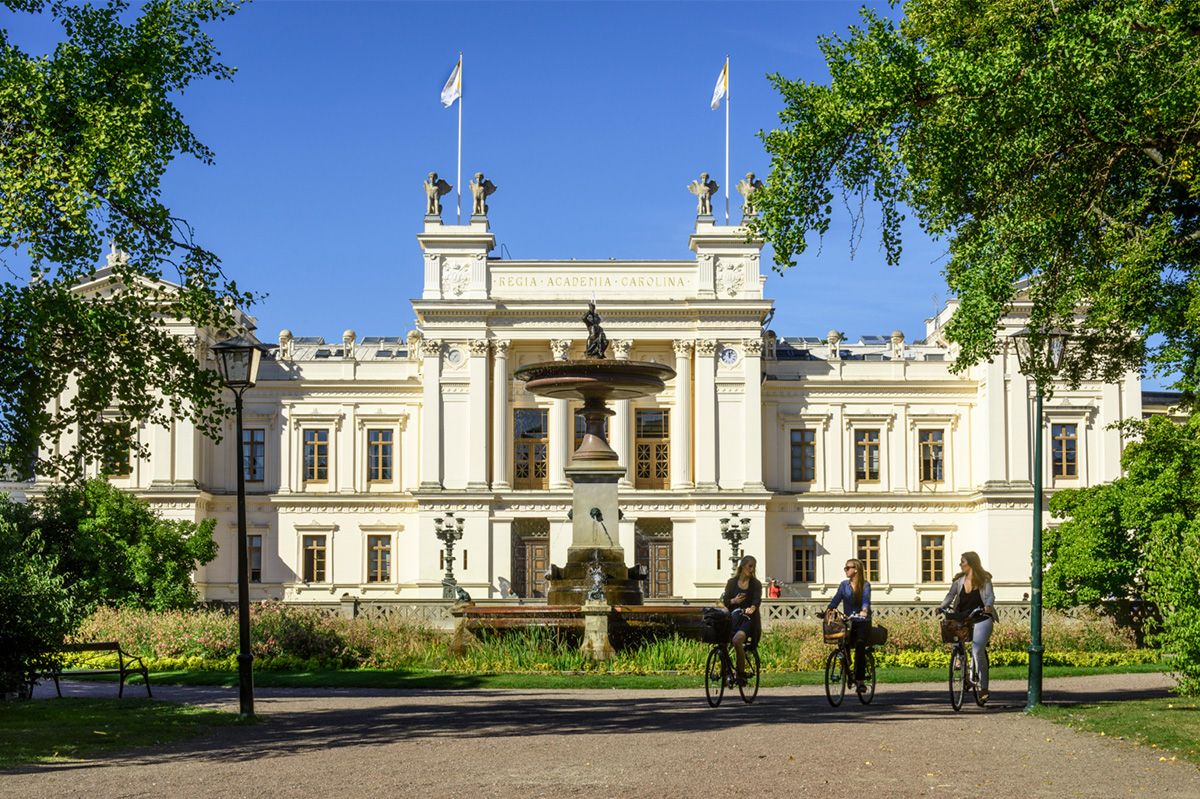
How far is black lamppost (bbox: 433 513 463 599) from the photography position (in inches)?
1685

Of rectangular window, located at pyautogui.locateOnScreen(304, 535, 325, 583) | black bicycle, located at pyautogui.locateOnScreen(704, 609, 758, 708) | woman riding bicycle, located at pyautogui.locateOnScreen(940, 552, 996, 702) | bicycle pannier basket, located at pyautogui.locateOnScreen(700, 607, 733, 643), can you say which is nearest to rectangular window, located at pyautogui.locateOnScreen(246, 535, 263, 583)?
rectangular window, located at pyautogui.locateOnScreen(304, 535, 325, 583)

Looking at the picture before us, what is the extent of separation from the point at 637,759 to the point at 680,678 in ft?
32.2

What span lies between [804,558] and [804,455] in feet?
13.8

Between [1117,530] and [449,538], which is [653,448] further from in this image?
[1117,530]

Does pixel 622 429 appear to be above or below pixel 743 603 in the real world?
above

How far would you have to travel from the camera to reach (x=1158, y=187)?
1684cm

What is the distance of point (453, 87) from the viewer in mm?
51875

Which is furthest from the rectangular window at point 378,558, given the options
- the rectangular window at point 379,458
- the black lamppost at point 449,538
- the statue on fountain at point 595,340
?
the statue on fountain at point 595,340

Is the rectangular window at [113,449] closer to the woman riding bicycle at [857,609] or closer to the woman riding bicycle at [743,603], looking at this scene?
the woman riding bicycle at [743,603]

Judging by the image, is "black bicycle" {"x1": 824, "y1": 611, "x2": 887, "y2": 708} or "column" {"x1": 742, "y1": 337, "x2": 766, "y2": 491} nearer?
"black bicycle" {"x1": 824, "y1": 611, "x2": 887, "y2": 708}

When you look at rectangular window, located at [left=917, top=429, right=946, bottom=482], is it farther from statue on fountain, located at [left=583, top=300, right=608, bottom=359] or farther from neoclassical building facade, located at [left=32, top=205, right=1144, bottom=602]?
statue on fountain, located at [left=583, top=300, right=608, bottom=359]

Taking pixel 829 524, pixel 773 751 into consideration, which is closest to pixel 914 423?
pixel 829 524

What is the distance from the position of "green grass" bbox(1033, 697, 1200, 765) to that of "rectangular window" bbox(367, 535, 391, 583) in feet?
131

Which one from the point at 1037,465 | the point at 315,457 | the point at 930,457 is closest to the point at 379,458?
the point at 315,457
